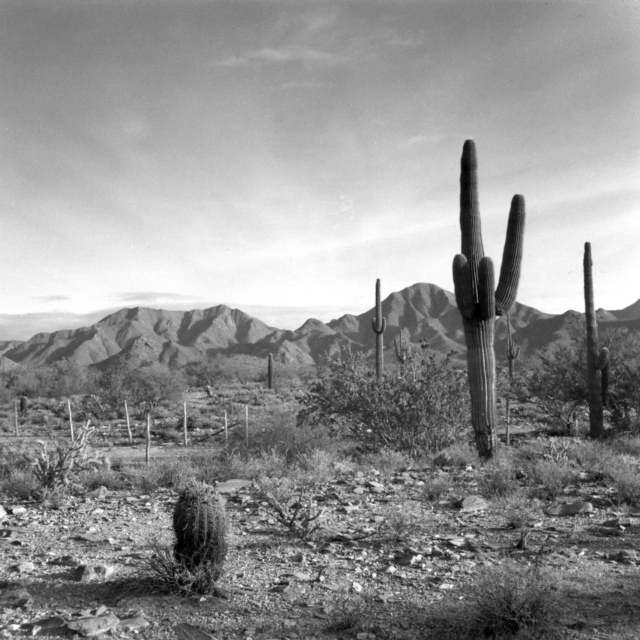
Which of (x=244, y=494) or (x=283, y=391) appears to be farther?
(x=283, y=391)

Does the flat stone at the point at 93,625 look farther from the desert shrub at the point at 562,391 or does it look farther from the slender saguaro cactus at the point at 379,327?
the desert shrub at the point at 562,391

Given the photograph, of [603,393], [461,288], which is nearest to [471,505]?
[461,288]

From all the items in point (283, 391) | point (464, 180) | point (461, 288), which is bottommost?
point (283, 391)

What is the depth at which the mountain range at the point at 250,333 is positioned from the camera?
3821 inches

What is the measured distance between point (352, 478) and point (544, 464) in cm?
356

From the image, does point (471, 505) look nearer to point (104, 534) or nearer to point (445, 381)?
point (104, 534)

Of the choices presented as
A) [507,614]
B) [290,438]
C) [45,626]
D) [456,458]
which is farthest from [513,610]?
[290,438]

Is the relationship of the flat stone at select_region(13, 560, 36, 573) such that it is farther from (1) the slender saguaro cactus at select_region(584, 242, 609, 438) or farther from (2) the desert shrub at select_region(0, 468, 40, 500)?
(1) the slender saguaro cactus at select_region(584, 242, 609, 438)

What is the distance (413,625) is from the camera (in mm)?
5348

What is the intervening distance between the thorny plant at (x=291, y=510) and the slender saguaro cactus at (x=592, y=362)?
13.0m

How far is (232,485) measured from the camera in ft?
38.7

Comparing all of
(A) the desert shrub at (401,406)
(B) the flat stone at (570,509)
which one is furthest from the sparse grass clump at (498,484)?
(A) the desert shrub at (401,406)

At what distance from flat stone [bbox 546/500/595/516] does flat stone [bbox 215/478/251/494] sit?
5279 mm

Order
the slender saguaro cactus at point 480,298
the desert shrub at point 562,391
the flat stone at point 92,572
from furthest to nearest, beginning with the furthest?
the desert shrub at point 562,391, the slender saguaro cactus at point 480,298, the flat stone at point 92,572
